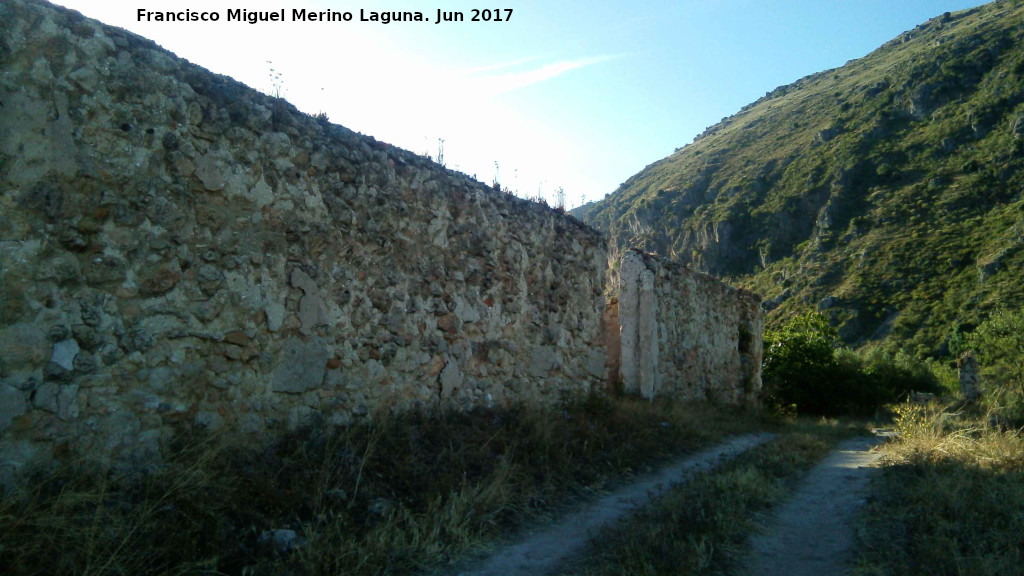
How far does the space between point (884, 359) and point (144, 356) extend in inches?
881

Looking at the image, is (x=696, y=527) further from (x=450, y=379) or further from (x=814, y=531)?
(x=450, y=379)

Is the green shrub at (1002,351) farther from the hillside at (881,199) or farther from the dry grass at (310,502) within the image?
the dry grass at (310,502)

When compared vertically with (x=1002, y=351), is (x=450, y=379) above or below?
above

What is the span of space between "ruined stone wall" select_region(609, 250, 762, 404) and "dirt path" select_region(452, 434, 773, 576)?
348 cm

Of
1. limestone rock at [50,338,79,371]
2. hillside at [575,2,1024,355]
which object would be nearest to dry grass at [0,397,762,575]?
limestone rock at [50,338,79,371]

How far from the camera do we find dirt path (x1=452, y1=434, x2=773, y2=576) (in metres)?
3.79

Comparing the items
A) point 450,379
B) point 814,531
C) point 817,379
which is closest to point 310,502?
point 450,379

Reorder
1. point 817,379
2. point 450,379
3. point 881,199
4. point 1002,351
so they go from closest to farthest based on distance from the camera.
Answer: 1. point 450,379
2. point 1002,351
3. point 817,379
4. point 881,199

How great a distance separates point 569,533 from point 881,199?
33.1m

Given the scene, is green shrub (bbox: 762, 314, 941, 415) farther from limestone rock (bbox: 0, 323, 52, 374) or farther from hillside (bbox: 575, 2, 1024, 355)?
limestone rock (bbox: 0, 323, 52, 374)

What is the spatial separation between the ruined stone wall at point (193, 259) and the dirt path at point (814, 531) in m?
3.00

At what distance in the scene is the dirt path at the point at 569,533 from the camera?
12.4ft

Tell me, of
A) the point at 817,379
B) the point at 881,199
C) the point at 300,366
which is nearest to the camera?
the point at 300,366

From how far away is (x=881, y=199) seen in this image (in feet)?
104
